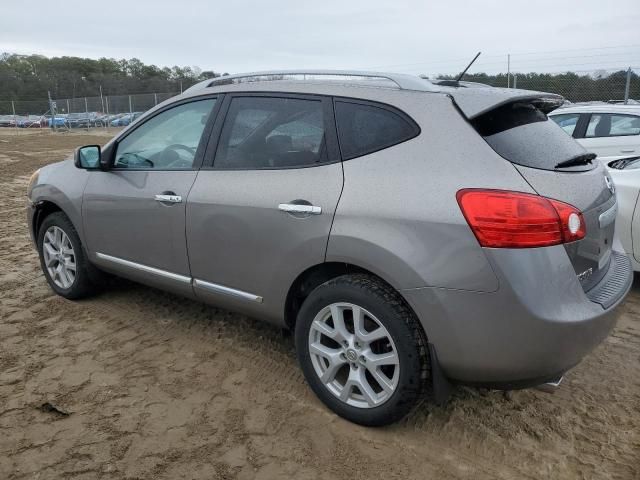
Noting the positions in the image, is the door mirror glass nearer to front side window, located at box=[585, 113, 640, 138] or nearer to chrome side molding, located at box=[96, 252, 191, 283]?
chrome side molding, located at box=[96, 252, 191, 283]

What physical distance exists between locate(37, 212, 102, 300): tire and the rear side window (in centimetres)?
→ 250

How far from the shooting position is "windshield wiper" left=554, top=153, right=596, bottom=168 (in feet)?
8.39

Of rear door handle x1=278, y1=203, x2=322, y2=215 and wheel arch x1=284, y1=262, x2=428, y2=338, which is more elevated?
rear door handle x1=278, y1=203, x2=322, y2=215

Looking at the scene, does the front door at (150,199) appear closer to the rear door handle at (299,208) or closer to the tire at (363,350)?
the rear door handle at (299,208)

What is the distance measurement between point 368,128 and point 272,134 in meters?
0.63

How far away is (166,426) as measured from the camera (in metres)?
2.73

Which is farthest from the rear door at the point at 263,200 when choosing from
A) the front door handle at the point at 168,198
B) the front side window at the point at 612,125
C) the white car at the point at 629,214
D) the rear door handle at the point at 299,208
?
the front side window at the point at 612,125

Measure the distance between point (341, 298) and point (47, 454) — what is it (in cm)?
155

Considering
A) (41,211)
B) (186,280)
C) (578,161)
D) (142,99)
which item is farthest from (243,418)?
(142,99)

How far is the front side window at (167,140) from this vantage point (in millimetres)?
3434

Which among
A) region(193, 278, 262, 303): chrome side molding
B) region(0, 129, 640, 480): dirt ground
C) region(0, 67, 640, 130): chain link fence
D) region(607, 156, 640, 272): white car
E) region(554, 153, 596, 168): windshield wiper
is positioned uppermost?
region(0, 67, 640, 130): chain link fence

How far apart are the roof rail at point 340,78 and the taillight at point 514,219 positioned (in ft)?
2.23

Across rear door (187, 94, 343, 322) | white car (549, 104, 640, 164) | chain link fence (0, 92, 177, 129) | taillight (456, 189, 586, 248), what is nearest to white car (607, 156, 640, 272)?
taillight (456, 189, 586, 248)

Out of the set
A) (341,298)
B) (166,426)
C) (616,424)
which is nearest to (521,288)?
(341,298)
